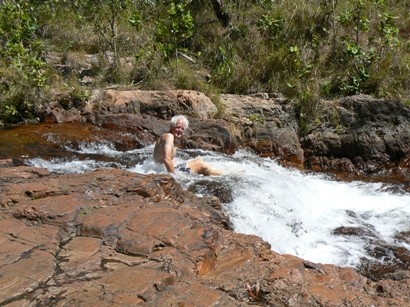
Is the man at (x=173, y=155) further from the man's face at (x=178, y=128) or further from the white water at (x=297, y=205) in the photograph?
the white water at (x=297, y=205)

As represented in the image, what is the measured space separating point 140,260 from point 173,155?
3.69m

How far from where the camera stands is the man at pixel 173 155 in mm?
6691

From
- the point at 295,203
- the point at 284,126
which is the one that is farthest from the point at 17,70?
the point at 295,203

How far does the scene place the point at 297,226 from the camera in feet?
18.6

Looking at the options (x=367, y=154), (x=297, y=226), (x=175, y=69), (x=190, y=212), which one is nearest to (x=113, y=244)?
(x=190, y=212)

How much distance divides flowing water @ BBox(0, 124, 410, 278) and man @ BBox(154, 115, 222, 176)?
182 mm

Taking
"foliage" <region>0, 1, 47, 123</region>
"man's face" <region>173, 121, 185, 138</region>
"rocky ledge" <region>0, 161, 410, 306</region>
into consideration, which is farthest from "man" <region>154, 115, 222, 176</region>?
"foliage" <region>0, 1, 47, 123</region>

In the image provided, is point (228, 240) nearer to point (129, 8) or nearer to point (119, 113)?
point (119, 113)

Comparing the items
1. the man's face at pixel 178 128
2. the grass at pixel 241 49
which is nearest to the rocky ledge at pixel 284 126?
the grass at pixel 241 49

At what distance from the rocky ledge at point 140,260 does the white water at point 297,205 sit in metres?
1.29

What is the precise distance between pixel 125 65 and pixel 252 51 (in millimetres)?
3189

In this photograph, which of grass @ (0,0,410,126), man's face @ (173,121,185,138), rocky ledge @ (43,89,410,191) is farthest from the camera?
grass @ (0,0,410,126)

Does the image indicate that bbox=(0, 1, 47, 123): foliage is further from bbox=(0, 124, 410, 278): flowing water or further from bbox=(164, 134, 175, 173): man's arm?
bbox=(164, 134, 175, 173): man's arm

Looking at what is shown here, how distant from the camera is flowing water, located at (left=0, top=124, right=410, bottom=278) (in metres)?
5.27
